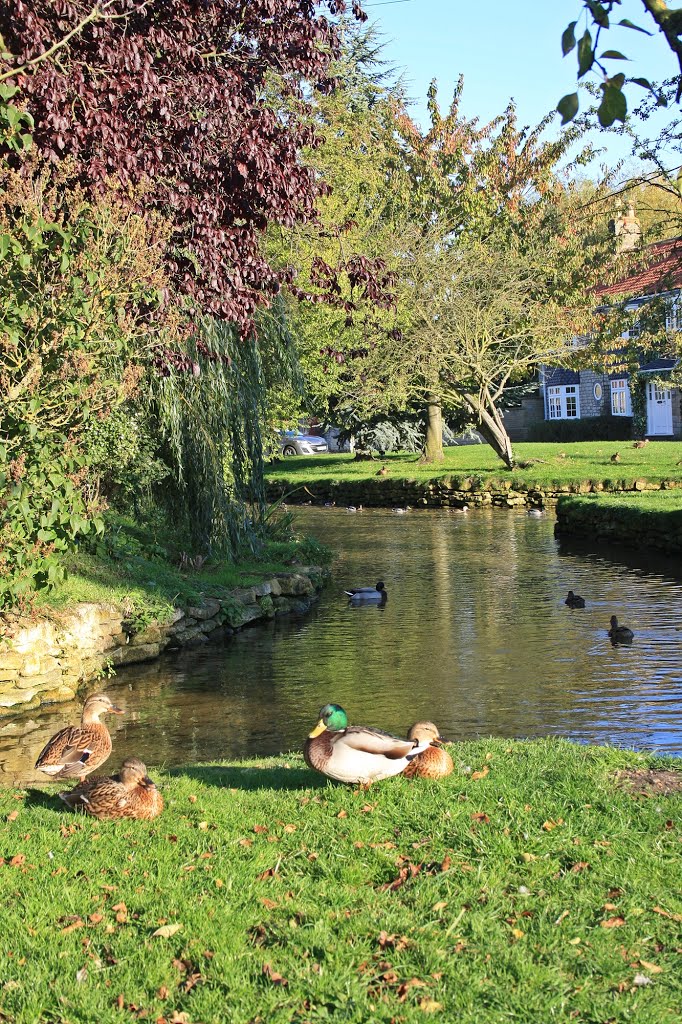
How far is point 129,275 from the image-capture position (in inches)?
351

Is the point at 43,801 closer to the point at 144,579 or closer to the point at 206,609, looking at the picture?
the point at 144,579

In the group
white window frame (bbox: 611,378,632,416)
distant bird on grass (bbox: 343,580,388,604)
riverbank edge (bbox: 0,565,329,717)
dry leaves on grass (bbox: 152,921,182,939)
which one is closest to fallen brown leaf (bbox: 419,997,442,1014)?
dry leaves on grass (bbox: 152,921,182,939)

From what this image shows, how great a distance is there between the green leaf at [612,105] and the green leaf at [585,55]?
114 millimetres

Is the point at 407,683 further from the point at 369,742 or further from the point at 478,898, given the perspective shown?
the point at 478,898

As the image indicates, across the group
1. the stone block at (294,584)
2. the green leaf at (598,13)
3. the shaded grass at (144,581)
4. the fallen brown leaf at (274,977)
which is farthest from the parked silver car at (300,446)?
the green leaf at (598,13)

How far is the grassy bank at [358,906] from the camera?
14.7 feet

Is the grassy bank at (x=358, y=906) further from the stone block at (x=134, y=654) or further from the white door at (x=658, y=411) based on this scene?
the white door at (x=658, y=411)

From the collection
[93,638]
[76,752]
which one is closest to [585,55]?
[76,752]

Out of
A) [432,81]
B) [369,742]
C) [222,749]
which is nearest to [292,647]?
[222,749]

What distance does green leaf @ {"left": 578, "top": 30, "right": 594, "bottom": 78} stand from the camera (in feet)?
11.6

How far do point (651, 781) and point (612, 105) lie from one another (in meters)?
5.06

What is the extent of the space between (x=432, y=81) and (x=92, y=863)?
42.8m

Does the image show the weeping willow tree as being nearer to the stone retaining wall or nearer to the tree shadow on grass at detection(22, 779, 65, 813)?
the tree shadow on grass at detection(22, 779, 65, 813)

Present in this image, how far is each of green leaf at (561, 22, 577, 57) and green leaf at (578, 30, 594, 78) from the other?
5 cm
